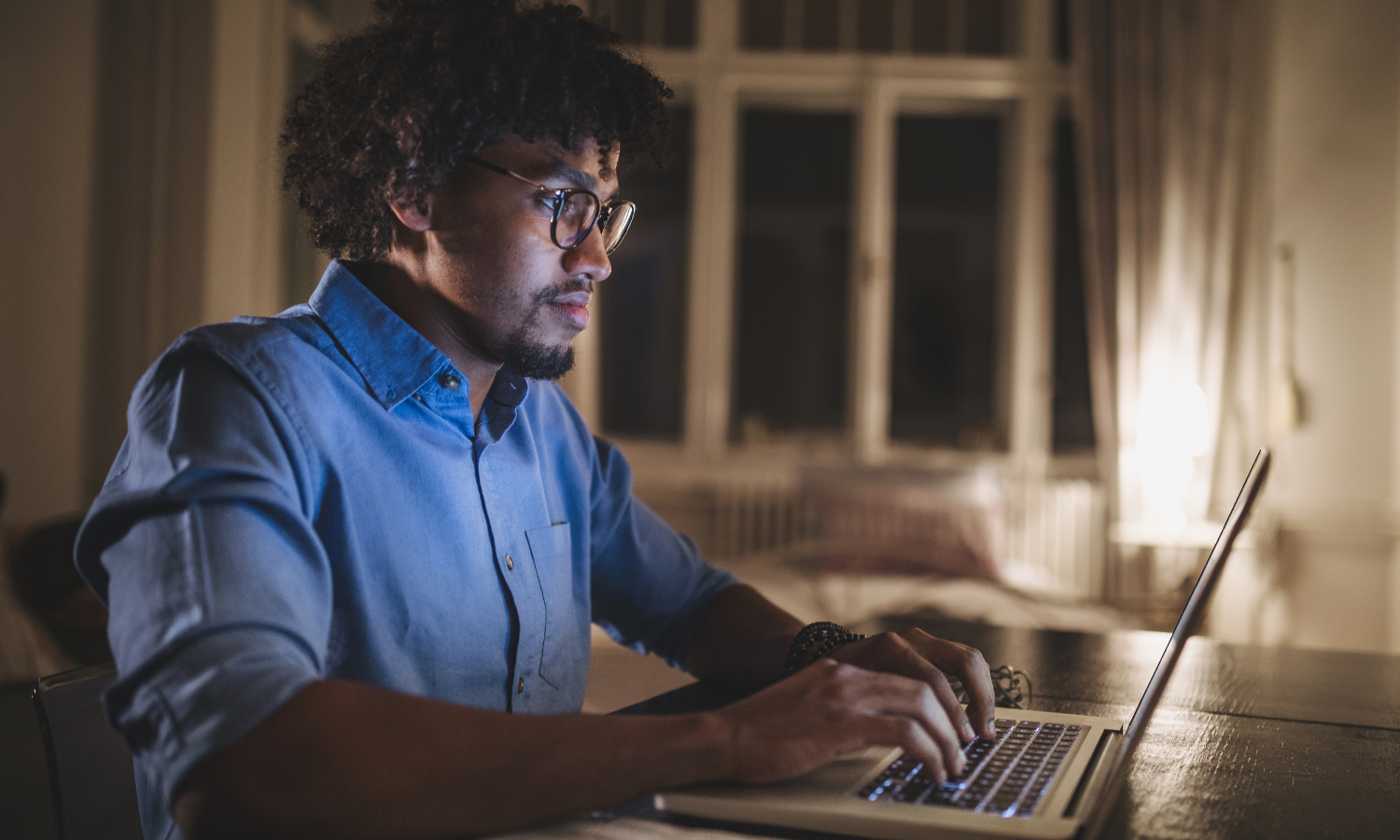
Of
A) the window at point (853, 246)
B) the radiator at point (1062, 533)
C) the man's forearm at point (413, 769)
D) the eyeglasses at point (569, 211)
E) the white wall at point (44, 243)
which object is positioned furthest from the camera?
the window at point (853, 246)

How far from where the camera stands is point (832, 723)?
31.1 inches

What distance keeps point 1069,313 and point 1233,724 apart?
461 centimetres

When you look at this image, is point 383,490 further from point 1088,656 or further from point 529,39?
point 1088,656

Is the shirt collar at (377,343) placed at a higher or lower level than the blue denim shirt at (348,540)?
higher

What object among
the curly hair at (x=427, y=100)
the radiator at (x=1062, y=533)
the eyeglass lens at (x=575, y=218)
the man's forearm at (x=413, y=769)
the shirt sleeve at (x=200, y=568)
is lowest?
the radiator at (x=1062, y=533)

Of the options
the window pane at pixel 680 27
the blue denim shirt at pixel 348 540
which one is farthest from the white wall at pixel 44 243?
the blue denim shirt at pixel 348 540

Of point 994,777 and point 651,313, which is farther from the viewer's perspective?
point 651,313

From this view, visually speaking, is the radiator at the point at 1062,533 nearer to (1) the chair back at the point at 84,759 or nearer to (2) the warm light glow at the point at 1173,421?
(2) the warm light glow at the point at 1173,421

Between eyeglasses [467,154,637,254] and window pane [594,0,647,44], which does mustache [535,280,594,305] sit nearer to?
eyeglasses [467,154,637,254]

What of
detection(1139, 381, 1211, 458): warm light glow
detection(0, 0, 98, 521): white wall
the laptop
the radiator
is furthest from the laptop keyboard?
the radiator

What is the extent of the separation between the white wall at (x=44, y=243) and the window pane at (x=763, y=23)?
300 centimetres

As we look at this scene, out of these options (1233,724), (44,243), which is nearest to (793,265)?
(44,243)

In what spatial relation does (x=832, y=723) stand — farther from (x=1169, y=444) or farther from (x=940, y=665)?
(x=1169, y=444)

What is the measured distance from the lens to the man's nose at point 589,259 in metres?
1.18
